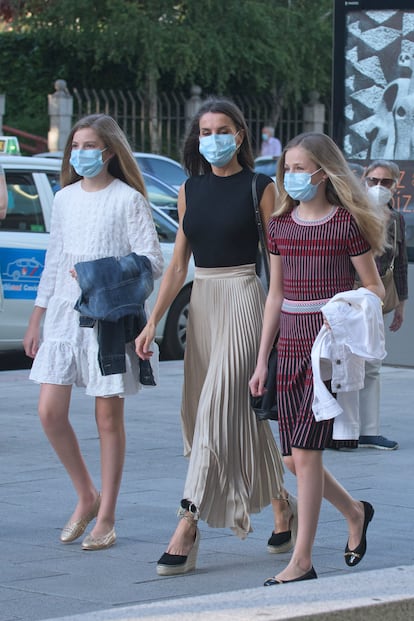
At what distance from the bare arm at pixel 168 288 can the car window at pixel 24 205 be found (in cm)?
570

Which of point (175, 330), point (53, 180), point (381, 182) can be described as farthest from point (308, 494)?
point (175, 330)

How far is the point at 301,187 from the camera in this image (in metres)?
5.23

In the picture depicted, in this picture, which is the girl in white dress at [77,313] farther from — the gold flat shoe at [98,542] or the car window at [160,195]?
the car window at [160,195]

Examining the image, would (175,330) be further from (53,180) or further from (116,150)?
(116,150)

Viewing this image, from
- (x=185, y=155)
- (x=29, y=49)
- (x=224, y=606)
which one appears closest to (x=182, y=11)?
(x=29, y=49)

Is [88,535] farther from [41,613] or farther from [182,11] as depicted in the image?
[182,11]

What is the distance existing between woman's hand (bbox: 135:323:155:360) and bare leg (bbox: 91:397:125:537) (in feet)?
0.99

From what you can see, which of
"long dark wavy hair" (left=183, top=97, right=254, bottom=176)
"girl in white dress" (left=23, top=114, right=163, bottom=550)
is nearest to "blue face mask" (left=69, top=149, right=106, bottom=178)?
"girl in white dress" (left=23, top=114, right=163, bottom=550)

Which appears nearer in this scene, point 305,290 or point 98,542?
point 305,290

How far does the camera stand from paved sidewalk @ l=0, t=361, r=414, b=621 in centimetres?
508

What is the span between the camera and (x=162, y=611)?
382 centimetres

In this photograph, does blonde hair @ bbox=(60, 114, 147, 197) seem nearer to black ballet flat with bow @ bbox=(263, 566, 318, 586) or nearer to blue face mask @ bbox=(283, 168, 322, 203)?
blue face mask @ bbox=(283, 168, 322, 203)

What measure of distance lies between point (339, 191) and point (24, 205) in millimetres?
6456

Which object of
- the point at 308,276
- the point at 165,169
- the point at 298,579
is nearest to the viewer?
the point at 298,579
